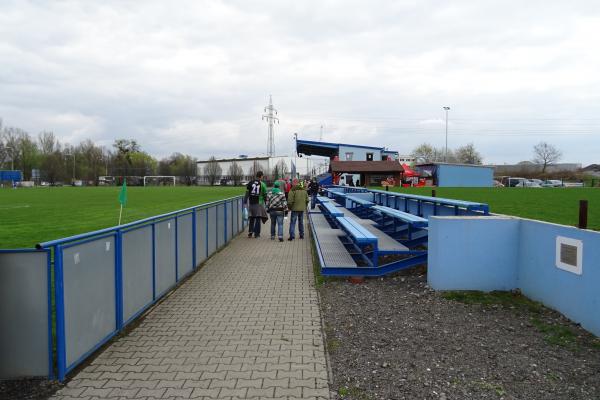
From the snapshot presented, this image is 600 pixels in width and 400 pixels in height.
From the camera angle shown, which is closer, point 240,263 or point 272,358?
point 272,358

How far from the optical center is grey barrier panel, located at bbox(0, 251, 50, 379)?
3701 mm

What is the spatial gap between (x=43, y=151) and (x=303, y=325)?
113637mm

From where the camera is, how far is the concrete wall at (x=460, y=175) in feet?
231

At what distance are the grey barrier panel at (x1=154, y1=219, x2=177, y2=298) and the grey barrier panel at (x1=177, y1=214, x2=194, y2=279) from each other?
0.32 meters

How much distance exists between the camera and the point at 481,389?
11.9ft

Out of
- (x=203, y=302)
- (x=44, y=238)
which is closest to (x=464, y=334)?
(x=203, y=302)

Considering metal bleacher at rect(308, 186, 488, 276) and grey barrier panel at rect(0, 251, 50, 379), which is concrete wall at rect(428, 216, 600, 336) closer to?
metal bleacher at rect(308, 186, 488, 276)

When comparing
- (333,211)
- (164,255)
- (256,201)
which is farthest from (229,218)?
(164,255)

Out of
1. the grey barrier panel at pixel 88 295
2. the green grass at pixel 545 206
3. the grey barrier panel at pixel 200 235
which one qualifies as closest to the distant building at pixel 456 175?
the green grass at pixel 545 206

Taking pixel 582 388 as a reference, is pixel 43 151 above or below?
above

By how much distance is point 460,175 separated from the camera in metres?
71.4

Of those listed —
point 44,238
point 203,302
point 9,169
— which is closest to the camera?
point 203,302

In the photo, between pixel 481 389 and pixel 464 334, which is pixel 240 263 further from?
pixel 481 389

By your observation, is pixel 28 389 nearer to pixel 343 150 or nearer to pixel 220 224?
pixel 220 224
